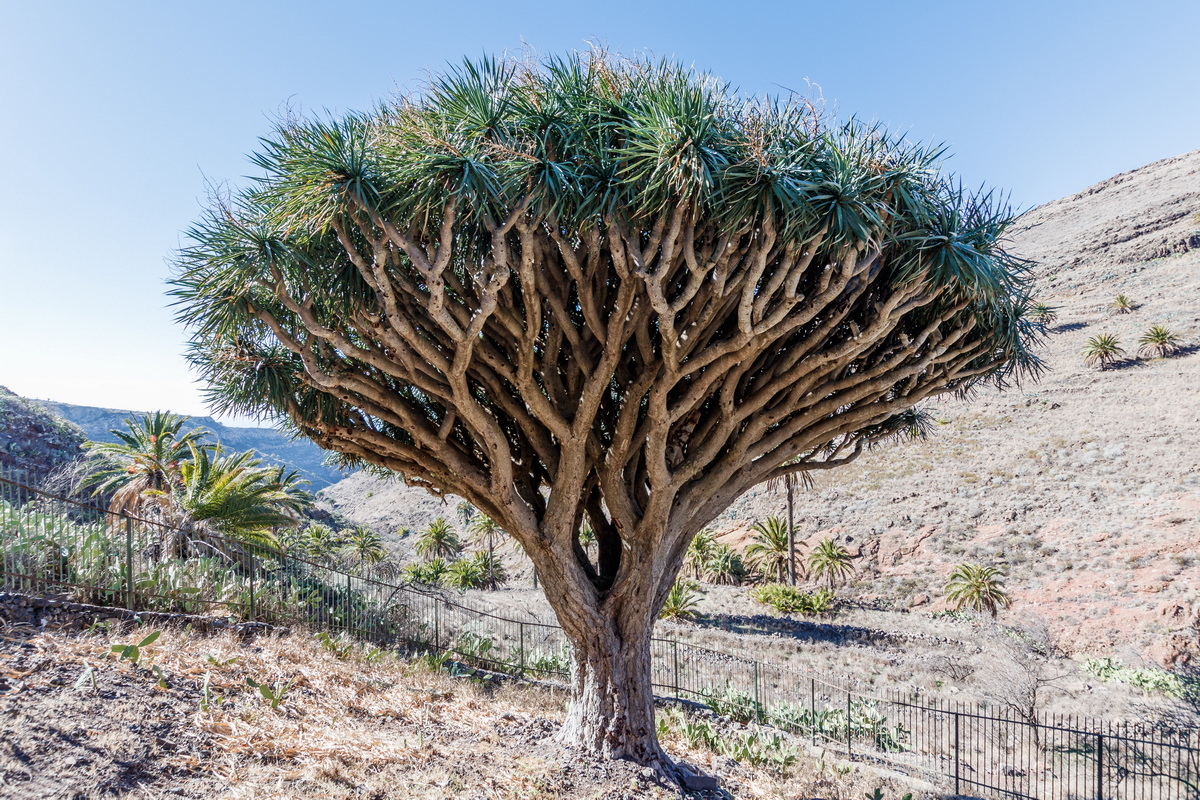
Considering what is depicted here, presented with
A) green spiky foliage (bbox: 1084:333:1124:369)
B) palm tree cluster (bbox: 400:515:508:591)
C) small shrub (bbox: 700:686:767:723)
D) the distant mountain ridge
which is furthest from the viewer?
the distant mountain ridge

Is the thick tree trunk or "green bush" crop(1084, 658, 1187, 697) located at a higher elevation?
the thick tree trunk

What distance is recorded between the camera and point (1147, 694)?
1537 cm

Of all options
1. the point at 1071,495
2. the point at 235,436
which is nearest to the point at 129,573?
the point at 1071,495

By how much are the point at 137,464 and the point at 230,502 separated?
5.06 meters

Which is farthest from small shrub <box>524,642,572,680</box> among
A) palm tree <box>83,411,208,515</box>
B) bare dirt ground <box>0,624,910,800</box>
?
palm tree <box>83,411,208,515</box>

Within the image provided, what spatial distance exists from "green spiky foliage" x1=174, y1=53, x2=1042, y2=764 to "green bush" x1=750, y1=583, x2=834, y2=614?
1833cm

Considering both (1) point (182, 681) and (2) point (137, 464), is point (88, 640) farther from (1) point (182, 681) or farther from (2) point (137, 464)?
(2) point (137, 464)

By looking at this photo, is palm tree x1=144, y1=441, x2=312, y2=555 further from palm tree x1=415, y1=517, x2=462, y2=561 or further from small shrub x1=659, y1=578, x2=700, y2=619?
palm tree x1=415, y1=517, x2=462, y2=561

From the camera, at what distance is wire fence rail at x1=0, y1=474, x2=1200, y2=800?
8.23 m

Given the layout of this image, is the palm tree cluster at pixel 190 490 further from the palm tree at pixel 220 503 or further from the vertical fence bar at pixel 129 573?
the vertical fence bar at pixel 129 573

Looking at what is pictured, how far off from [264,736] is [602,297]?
503 cm

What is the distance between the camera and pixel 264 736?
19.0 ft

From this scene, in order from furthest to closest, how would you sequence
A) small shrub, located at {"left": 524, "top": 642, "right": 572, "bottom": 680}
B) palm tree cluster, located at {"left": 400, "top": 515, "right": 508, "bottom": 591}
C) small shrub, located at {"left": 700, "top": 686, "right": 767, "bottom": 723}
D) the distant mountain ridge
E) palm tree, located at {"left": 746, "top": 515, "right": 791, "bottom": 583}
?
the distant mountain ridge → palm tree cluster, located at {"left": 400, "top": 515, "right": 508, "bottom": 591} → palm tree, located at {"left": 746, "top": 515, "right": 791, "bottom": 583} → small shrub, located at {"left": 524, "top": 642, "right": 572, "bottom": 680} → small shrub, located at {"left": 700, "top": 686, "right": 767, "bottom": 723}

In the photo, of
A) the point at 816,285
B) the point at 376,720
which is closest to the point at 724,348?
the point at 816,285
